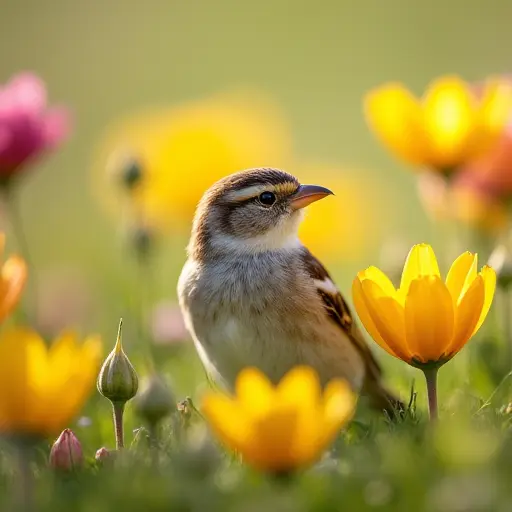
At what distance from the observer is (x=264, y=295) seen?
5.58 m

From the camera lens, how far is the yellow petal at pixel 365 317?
13.5ft

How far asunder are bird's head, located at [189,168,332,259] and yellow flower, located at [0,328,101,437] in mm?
2655

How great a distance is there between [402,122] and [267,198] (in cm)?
80

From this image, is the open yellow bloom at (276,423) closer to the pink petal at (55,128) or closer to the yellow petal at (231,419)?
the yellow petal at (231,419)

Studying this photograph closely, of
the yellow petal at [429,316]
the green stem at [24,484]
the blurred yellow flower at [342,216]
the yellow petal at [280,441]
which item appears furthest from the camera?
the blurred yellow flower at [342,216]

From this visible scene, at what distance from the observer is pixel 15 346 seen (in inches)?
132

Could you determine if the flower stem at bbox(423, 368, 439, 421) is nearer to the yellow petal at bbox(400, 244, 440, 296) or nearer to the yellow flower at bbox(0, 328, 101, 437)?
the yellow petal at bbox(400, 244, 440, 296)

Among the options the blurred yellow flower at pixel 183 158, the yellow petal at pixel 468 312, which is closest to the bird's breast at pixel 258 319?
the yellow petal at pixel 468 312

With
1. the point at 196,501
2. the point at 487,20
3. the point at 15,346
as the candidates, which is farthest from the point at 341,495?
the point at 487,20

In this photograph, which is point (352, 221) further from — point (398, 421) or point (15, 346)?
point (15, 346)

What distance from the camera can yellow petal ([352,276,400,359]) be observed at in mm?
4117

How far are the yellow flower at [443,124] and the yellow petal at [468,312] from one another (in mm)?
1894

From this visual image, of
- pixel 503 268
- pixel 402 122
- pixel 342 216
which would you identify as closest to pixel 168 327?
pixel 402 122

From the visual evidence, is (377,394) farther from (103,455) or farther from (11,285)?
(11,285)
